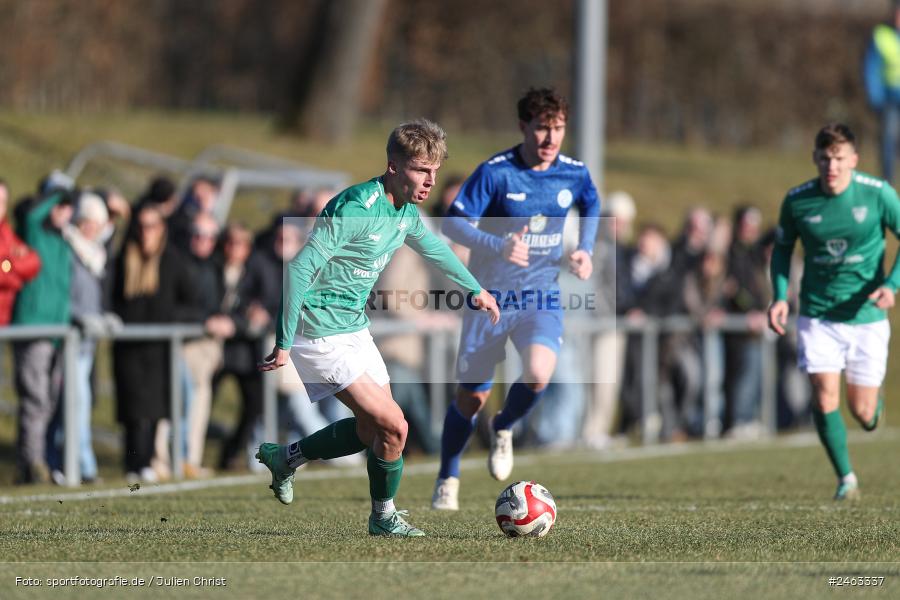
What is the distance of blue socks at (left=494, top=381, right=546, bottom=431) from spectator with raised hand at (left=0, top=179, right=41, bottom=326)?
396cm

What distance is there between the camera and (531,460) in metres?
14.4

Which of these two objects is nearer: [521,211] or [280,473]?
[280,473]

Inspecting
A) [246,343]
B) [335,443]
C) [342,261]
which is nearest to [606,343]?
[246,343]

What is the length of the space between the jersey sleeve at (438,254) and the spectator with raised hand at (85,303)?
15.2ft

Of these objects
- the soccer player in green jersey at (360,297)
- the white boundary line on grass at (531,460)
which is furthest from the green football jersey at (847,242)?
the white boundary line on grass at (531,460)

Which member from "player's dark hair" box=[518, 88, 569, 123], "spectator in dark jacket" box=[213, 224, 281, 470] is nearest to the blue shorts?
"player's dark hair" box=[518, 88, 569, 123]

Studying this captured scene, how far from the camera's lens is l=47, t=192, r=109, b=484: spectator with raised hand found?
12.3 m

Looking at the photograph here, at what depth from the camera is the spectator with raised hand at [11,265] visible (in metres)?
11.9

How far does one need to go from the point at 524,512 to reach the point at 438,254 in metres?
1.33

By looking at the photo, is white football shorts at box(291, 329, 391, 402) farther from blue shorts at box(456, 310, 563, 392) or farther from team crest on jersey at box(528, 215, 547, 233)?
team crest on jersey at box(528, 215, 547, 233)

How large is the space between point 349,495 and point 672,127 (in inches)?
1119

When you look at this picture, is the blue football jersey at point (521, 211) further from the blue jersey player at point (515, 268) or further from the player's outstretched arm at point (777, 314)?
the player's outstretched arm at point (777, 314)

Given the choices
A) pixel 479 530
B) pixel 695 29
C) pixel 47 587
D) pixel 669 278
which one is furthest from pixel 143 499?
pixel 695 29

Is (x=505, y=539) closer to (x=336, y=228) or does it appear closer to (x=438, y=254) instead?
(x=438, y=254)
